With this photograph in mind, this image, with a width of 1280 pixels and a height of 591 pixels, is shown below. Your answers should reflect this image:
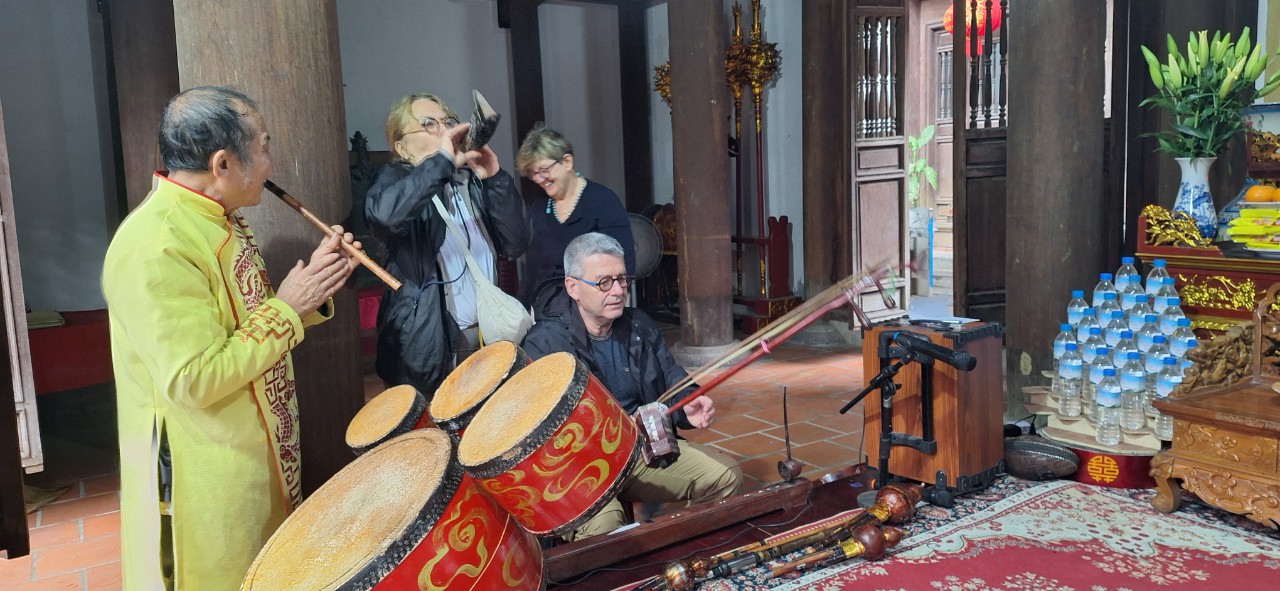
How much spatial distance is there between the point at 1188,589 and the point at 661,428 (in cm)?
148

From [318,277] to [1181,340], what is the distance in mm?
3192

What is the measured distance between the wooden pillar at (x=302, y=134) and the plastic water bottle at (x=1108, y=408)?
2537 mm

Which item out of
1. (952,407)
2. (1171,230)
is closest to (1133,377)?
(952,407)

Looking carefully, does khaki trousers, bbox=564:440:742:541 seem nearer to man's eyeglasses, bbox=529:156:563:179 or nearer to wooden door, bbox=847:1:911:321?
man's eyeglasses, bbox=529:156:563:179

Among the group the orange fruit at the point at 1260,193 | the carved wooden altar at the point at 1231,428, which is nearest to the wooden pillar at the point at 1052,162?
the orange fruit at the point at 1260,193

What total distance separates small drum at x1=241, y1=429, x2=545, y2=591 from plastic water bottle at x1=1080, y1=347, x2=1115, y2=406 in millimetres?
2330

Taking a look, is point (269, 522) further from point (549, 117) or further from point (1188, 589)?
point (549, 117)

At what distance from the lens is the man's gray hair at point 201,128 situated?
73.3 inches

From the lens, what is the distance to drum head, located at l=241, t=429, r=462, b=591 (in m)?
1.72

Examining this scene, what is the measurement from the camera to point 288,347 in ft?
6.44

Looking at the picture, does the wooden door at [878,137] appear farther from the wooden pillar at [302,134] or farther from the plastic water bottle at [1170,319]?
the wooden pillar at [302,134]

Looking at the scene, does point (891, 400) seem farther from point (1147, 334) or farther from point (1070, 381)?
point (1147, 334)

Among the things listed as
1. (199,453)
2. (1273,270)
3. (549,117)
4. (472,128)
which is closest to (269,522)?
(199,453)

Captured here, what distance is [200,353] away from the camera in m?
1.81
